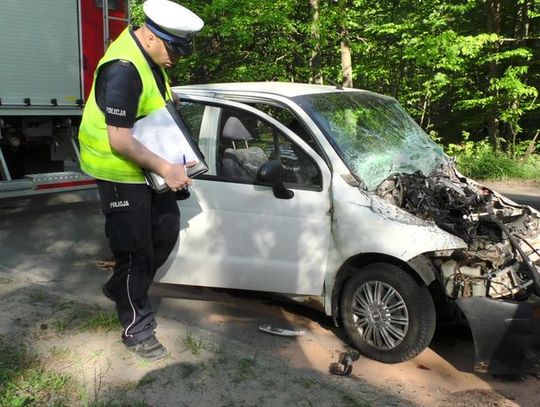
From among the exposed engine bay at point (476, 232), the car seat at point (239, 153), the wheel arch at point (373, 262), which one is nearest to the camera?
the exposed engine bay at point (476, 232)

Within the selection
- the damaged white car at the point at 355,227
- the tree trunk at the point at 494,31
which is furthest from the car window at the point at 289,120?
the tree trunk at the point at 494,31

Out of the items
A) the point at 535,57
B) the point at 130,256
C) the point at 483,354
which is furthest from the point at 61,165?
the point at 535,57

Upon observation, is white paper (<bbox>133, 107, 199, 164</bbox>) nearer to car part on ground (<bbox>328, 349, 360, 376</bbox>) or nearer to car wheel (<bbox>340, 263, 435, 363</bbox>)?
car wheel (<bbox>340, 263, 435, 363</bbox>)

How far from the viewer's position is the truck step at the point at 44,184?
6.52 metres

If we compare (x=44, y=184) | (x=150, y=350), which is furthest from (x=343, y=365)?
(x=44, y=184)

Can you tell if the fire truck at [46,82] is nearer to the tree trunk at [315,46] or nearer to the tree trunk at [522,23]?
the tree trunk at [315,46]

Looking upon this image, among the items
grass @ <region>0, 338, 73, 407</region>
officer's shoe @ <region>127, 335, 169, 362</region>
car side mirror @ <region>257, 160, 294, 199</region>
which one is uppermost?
car side mirror @ <region>257, 160, 294, 199</region>

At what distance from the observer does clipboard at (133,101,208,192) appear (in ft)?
9.98

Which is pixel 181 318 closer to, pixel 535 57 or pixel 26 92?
pixel 26 92

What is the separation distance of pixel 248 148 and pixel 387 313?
1.60 meters

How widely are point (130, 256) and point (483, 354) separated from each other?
6.90 ft

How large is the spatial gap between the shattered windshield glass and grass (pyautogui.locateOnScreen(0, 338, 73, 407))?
2236 mm

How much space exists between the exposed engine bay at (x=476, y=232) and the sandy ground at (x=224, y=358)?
0.61 meters

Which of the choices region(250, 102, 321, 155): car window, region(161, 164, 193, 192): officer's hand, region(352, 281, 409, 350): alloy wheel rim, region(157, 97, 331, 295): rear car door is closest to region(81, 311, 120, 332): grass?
region(157, 97, 331, 295): rear car door
